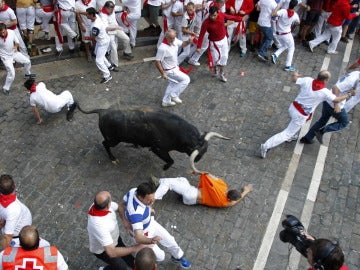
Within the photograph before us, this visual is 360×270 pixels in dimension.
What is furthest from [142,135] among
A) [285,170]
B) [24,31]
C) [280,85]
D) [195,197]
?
[24,31]

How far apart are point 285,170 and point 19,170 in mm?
5030

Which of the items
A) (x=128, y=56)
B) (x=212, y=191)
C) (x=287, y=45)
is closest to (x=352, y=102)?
(x=287, y=45)

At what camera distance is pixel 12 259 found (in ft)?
13.9

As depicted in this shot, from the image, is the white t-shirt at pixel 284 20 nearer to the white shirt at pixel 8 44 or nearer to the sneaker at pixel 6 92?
the white shirt at pixel 8 44

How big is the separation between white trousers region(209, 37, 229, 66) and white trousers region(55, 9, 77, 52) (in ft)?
11.6

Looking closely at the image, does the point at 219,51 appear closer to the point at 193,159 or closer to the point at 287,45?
the point at 287,45

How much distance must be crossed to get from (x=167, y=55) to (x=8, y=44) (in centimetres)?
346

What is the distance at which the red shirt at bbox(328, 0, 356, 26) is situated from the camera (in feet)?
34.8

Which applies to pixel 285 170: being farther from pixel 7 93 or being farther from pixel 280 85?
pixel 7 93

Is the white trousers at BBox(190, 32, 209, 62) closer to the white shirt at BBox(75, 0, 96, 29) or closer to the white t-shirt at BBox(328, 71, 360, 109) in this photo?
the white shirt at BBox(75, 0, 96, 29)

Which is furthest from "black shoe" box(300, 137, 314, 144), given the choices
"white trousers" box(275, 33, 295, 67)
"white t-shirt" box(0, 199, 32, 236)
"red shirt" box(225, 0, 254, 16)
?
"white t-shirt" box(0, 199, 32, 236)

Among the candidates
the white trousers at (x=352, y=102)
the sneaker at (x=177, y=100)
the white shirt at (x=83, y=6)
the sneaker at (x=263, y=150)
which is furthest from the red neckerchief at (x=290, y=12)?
the white shirt at (x=83, y=6)

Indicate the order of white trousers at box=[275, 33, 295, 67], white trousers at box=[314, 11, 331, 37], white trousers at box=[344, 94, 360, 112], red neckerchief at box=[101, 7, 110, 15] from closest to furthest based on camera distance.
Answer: white trousers at box=[344, 94, 360, 112], red neckerchief at box=[101, 7, 110, 15], white trousers at box=[275, 33, 295, 67], white trousers at box=[314, 11, 331, 37]

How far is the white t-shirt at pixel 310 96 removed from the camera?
7.33 m
